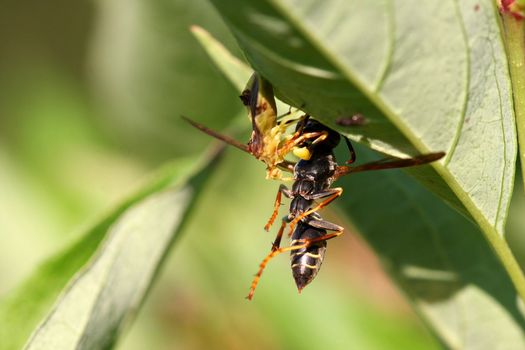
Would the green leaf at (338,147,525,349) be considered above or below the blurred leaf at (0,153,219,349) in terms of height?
below

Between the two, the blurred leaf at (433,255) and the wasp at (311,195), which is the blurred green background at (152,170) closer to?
the blurred leaf at (433,255)

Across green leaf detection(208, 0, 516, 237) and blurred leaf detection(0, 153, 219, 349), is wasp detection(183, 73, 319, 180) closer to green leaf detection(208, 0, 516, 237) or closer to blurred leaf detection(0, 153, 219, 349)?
green leaf detection(208, 0, 516, 237)

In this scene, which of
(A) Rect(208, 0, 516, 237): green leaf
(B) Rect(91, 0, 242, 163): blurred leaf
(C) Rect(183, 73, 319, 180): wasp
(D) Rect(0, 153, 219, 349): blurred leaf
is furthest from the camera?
(B) Rect(91, 0, 242, 163): blurred leaf

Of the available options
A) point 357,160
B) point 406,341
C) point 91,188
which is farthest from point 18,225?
point 357,160

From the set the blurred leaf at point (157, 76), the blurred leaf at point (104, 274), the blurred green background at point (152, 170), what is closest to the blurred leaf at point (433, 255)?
the blurred leaf at point (104, 274)

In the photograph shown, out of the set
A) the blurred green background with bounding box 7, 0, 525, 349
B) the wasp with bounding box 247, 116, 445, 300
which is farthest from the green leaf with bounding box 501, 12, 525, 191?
the blurred green background with bounding box 7, 0, 525, 349

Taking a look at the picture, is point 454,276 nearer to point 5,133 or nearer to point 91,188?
point 91,188
